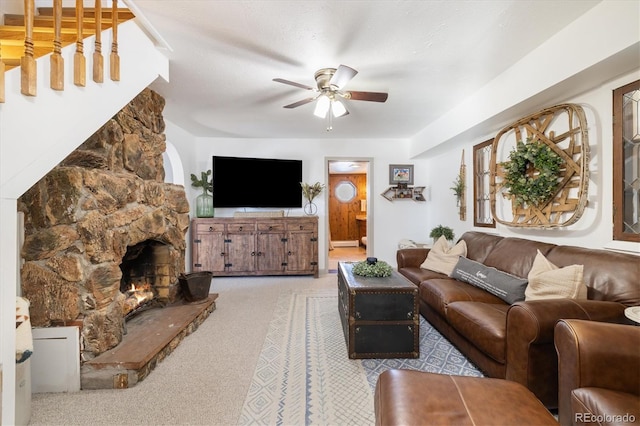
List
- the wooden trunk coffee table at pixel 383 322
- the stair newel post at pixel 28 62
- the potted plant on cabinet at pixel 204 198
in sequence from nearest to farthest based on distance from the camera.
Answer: the stair newel post at pixel 28 62, the wooden trunk coffee table at pixel 383 322, the potted plant on cabinet at pixel 204 198

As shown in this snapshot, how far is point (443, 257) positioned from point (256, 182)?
3.21 metres

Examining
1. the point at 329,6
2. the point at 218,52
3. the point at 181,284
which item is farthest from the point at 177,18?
the point at 181,284

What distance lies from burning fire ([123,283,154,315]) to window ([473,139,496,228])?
A: 4.07m

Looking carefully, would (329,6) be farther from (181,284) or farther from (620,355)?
(181,284)

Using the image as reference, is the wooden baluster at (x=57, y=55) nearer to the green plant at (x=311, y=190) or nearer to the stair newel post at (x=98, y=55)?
the stair newel post at (x=98, y=55)

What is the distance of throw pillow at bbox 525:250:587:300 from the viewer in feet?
5.90

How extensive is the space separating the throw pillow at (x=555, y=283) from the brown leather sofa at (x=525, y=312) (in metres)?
0.11

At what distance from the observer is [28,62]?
50.0 inches

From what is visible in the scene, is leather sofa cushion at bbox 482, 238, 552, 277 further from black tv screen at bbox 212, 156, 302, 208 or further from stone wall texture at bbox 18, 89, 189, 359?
stone wall texture at bbox 18, 89, 189, 359

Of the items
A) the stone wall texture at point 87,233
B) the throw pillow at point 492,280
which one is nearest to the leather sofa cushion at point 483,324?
the throw pillow at point 492,280

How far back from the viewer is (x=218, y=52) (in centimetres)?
223

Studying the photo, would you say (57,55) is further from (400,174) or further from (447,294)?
(400,174)

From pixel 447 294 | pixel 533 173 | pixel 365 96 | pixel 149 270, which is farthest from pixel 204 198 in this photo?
pixel 533 173

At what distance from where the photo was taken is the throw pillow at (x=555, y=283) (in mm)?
1798
